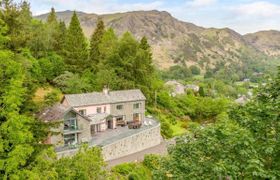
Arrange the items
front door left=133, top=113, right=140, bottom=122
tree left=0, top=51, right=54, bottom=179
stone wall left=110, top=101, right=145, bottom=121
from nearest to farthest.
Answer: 1. tree left=0, top=51, right=54, bottom=179
2. stone wall left=110, top=101, right=145, bottom=121
3. front door left=133, top=113, right=140, bottom=122

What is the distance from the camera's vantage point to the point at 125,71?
2034 inches

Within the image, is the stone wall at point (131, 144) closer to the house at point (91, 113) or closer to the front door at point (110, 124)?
the house at point (91, 113)

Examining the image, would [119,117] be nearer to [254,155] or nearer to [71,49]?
[71,49]

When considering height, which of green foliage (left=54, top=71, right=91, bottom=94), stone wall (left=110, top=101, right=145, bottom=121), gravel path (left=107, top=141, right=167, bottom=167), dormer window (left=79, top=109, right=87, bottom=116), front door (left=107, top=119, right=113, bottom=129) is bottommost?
gravel path (left=107, top=141, right=167, bottom=167)

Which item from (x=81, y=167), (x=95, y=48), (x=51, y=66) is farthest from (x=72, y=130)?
(x=95, y=48)

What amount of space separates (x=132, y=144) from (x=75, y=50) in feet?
70.7

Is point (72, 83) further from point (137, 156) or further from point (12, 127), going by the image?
point (12, 127)

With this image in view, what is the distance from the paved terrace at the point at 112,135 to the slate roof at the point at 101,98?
3.55 meters

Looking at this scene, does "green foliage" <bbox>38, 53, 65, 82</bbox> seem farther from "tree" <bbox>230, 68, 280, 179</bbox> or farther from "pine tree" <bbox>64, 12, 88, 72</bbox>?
"tree" <bbox>230, 68, 280, 179</bbox>

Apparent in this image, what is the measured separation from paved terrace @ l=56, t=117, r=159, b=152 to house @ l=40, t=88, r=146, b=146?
0.73m

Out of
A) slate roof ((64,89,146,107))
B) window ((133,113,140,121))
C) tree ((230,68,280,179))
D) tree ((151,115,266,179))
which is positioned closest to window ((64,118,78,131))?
slate roof ((64,89,146,107))

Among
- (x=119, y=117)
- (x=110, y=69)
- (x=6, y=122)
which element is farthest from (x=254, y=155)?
(x=110, y=69)

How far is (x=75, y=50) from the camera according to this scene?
53469mm

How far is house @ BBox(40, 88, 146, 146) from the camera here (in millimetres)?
35344
